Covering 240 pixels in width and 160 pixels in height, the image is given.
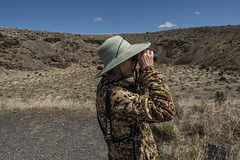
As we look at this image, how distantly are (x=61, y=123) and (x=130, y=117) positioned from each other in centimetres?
583

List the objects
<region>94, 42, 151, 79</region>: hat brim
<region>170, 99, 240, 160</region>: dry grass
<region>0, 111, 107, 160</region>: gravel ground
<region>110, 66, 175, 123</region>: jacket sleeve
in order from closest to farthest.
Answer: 1. <region>110, 66, 175, 123</region>: jacket sleeve
2. <region>94, 42, 151, 79</region>: hat brim
3. <region>170, 99, 240, 160</region>: dry grass
4. <region>0, 111, 107, 160</region>: gravel ground

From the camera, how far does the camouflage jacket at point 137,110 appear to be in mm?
1237

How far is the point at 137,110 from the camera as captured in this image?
48.4 inches

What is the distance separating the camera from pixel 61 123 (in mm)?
6504

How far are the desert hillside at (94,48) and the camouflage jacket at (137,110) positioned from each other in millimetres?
28666

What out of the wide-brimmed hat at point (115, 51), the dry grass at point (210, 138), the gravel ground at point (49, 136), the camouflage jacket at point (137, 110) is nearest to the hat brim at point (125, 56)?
the wide-brimmed hat at point (115, 51)

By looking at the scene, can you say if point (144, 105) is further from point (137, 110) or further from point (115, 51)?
point (115, 51)

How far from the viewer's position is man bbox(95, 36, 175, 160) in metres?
1.24

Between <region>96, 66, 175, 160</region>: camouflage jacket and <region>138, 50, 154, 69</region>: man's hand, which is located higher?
<region>138, 50, 154, 69</region>: man's hand

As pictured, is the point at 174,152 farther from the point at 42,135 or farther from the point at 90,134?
the point at 42,135

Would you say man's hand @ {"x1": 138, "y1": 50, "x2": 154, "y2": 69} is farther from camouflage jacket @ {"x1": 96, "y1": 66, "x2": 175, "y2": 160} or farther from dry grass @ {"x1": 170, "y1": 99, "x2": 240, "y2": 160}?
dry grass @ {"x1": 170, "y1": 99, "x2": 240, "y2": 160}

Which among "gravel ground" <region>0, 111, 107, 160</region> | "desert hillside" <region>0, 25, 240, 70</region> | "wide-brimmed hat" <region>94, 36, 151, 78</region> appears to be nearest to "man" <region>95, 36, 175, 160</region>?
"wide-brimmed hat" <region>94, 36, 151, 78</region>

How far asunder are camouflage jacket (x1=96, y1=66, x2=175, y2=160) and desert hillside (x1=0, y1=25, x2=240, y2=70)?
28.7 meters

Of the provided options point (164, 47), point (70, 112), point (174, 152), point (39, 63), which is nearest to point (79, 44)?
point (39, 63)
